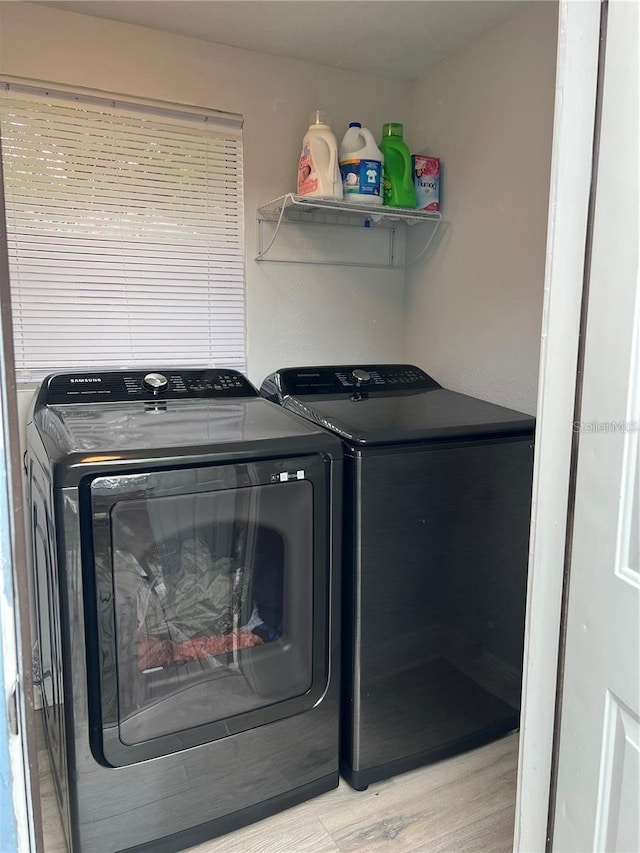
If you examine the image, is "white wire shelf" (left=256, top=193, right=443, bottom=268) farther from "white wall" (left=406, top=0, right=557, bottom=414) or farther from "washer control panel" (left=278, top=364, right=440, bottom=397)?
"washer control panel" (left=278, top=364, right=440, bottom=397)

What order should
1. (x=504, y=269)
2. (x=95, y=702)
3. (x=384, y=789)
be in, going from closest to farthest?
(x=95, y=702) → (x=384, y=789) → (x=504, y=269)

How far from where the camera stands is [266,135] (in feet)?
7.68

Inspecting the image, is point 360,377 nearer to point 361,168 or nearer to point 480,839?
point 361,168

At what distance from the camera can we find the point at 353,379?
244 cm

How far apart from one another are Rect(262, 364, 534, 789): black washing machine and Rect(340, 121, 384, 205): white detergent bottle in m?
0.76

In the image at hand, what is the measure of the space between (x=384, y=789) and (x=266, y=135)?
2.24 meters

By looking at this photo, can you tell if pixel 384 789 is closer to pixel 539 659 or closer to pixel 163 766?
pixel 163 766

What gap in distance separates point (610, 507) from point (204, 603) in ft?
3.45

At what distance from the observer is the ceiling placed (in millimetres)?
1952

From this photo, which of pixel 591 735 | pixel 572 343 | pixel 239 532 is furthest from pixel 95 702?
pixel 572 343

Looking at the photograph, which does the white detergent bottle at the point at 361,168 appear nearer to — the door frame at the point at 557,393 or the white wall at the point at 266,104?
the white wall at the point at 266,104

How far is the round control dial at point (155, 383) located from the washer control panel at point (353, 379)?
0.42 meters

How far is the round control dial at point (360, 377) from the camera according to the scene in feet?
8.02

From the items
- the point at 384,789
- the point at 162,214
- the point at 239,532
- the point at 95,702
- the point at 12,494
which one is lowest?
the point at 384,789
